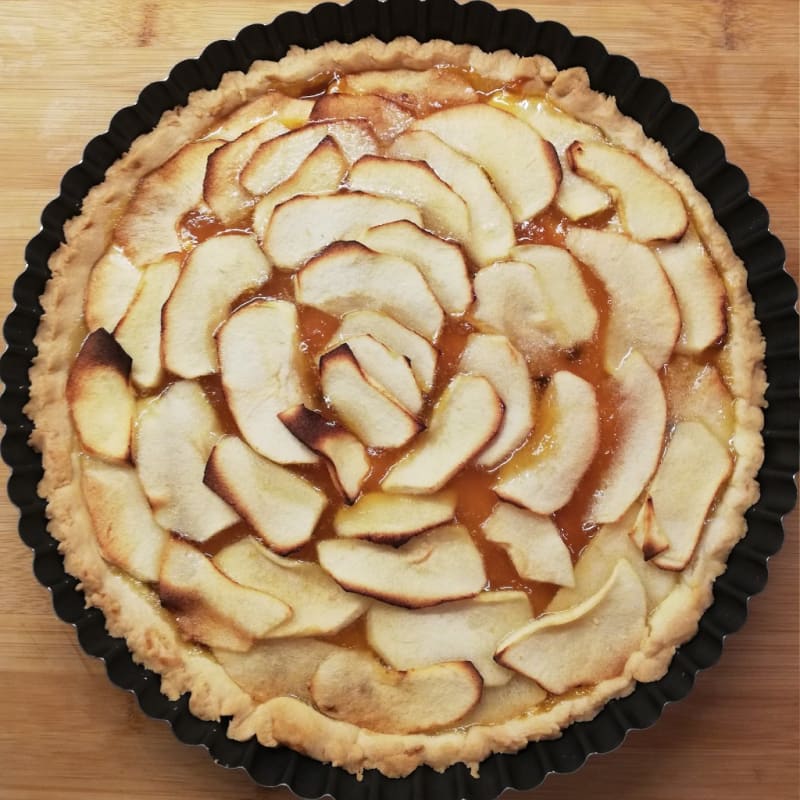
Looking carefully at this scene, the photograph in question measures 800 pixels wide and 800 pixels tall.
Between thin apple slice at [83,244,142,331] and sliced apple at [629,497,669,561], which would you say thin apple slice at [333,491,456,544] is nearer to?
sliced apple at [629,497,669,561]

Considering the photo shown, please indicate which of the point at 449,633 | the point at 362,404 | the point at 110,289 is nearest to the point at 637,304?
the point at 362,404

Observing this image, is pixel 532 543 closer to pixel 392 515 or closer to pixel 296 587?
pixel 392 515

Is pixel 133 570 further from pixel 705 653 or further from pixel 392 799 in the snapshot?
pixel 705 653

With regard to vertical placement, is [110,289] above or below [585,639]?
above

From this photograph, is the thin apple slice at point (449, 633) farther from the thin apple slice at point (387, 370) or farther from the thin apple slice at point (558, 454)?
the thin apple slice at point (387, 370)

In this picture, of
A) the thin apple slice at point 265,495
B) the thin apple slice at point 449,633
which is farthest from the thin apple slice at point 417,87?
the thin apple slice at point 449,633

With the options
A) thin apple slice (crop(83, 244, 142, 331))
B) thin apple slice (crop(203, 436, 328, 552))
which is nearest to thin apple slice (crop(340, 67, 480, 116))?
thin apple slice (crop(83, 244, 142, 331))
